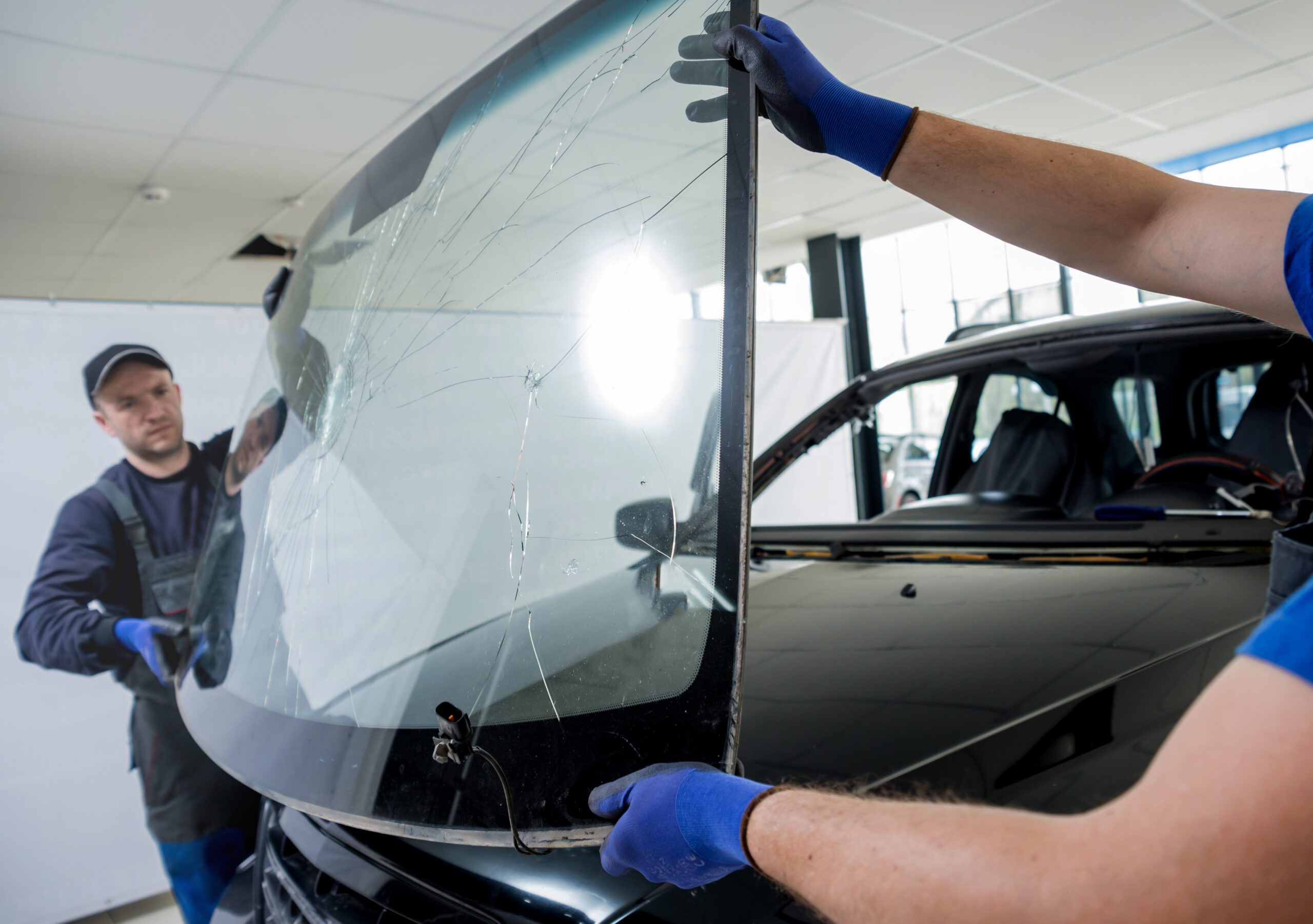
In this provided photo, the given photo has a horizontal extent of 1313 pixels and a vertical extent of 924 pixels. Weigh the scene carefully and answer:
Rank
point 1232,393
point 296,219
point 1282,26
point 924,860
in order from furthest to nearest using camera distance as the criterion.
Result: point 296,219 < point 1282,26 < point 1232,393 < point 924,860

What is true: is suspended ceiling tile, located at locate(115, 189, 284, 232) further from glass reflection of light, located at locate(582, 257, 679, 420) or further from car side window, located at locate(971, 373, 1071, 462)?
glass reflection of light, located at locate(582, 257, 679, 420)

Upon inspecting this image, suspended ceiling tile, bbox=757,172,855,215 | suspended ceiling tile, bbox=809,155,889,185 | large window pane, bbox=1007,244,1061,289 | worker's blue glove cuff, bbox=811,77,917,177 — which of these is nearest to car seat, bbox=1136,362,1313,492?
worker's blue glove cuff, bbox=811,77,917,177

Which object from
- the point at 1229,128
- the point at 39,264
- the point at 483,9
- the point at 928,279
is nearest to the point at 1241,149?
the point at 1229,128

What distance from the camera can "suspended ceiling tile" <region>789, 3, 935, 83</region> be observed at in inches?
154

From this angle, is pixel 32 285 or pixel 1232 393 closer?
pixel 1232 393

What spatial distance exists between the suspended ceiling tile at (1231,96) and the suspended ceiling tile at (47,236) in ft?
24.6

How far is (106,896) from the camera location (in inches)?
117

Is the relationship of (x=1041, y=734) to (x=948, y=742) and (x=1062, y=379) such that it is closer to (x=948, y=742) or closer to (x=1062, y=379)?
(x=948, y=742)

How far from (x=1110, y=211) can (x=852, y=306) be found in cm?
712

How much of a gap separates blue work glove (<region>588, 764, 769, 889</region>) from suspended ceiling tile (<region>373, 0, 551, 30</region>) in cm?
359

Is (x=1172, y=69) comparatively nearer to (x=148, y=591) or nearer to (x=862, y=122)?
(x=862, y=122)

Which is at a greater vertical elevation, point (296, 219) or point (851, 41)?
point (296, 219)

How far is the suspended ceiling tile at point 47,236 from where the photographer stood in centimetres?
623

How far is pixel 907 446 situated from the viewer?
28.9 feet
